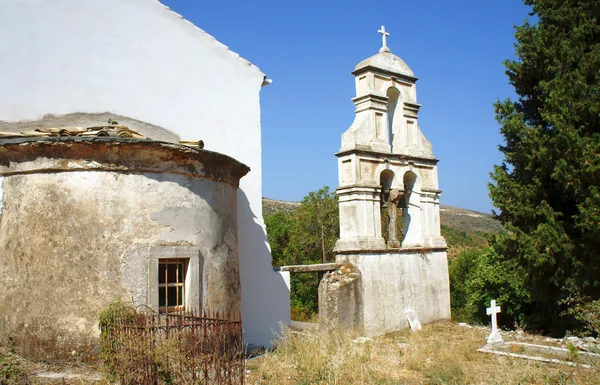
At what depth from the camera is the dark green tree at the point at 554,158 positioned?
10.5 meters

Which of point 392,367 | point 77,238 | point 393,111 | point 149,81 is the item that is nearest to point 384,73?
point 393,111

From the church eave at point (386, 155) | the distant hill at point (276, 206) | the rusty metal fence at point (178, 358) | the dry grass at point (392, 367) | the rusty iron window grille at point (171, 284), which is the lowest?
the dry grass at point (392, 367)

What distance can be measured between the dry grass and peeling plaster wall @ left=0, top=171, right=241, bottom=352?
7.40 feet

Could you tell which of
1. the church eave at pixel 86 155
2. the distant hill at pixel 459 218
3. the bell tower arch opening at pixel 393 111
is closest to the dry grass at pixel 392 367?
the church eave at pixel 86 155

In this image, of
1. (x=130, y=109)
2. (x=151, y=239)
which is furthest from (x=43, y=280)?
(x=130, y=109)

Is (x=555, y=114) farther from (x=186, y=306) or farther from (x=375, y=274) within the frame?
(x=186, y=306)

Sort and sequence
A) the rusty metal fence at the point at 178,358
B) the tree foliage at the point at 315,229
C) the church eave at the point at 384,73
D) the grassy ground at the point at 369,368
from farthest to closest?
the tree foliage at the point at 315,229
the church eave at the point at 384,73
the grassy ground at the point at 369,368
the rusty metal fence at the point at 178,358

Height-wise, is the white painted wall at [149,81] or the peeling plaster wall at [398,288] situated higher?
the white painted wall at [149,81]

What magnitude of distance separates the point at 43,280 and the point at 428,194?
10676 mm

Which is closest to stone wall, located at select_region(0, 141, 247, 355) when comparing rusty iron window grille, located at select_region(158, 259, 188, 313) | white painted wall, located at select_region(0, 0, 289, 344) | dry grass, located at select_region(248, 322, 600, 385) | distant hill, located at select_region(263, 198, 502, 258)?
rusty iron window grille, located at select_region(158, 259, 188, 313)

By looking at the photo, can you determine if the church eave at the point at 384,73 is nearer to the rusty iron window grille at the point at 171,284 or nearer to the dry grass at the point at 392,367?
the dry grass at the point at 392,367

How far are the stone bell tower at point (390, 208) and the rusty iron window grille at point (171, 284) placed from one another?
5.39 m

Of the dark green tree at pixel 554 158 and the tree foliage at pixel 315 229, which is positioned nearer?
the dark green tree at pixel 554 158

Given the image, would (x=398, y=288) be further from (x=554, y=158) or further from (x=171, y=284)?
(x=171, y=284)
